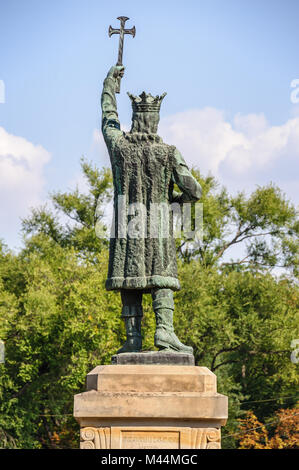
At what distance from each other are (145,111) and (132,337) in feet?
7.38

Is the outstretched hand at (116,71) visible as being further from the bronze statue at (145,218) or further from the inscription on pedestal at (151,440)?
the inscription on pedestal at (151,440)

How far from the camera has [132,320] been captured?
724 cm

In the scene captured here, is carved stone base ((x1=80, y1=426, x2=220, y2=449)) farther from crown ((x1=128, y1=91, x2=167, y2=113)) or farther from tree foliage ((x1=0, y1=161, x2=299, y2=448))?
tree foliage ((x1=0, y1=161, x2=299, y2=448))

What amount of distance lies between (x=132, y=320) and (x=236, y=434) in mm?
21139

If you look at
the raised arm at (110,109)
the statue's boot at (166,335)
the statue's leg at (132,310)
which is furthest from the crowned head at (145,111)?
the statue's boot at (166,335)

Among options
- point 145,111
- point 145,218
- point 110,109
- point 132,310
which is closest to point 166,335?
point 132,310

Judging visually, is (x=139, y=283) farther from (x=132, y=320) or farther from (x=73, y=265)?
(x=73, y=265)

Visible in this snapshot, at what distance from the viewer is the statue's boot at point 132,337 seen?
7070mm

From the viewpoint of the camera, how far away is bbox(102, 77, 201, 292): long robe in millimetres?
7121

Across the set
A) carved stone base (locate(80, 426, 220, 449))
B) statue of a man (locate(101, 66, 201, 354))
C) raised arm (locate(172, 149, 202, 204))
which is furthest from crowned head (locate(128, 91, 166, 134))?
carved stone base (locate(80, 426, 220, 449))

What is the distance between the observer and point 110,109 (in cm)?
771

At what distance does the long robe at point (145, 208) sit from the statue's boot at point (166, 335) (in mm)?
271
